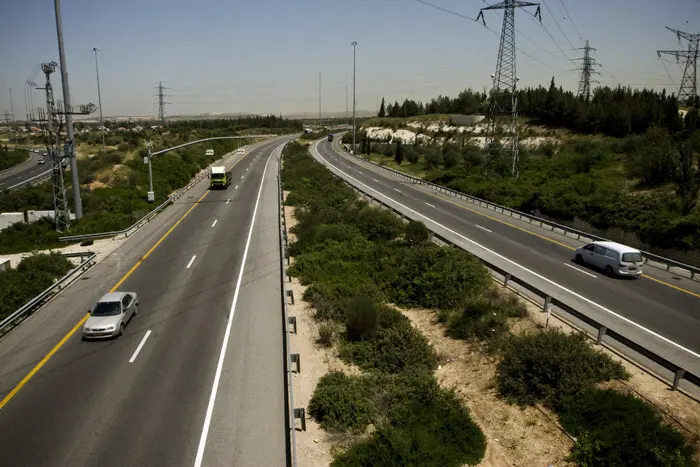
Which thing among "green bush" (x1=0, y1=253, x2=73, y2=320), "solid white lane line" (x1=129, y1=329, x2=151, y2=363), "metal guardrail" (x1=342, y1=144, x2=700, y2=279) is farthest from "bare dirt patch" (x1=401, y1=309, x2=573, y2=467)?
"green bush" (x1=0, y1=253, x2=73, y2=320)

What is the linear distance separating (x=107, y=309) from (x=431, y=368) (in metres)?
12.7

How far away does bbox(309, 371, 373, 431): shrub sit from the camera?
1330cm

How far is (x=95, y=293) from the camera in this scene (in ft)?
77.5

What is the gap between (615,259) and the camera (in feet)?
80.5

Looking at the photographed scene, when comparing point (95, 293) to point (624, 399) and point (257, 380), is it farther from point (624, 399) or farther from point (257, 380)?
point (624, 399)

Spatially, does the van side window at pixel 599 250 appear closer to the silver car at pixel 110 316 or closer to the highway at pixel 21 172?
the silver car at pixel 110 316

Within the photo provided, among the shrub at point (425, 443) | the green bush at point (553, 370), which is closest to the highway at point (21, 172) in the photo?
the shrub at point (425, 443)

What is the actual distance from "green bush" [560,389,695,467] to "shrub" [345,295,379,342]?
789 cm

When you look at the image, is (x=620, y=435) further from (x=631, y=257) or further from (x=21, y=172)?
(x=21, y=172)

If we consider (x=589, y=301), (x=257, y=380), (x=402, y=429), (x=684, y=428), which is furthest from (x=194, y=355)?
(x=589, y=301)

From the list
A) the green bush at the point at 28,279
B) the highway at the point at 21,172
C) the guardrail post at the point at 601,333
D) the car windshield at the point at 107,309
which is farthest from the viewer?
the highway at the point at 21,172

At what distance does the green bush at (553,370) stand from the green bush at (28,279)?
20.0 m

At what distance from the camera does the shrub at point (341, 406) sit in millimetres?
13305

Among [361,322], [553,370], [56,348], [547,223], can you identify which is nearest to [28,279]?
[56,348]
